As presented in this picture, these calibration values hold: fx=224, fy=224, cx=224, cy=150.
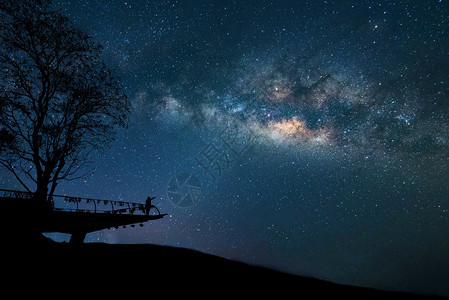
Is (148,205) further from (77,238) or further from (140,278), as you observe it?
(140,278)

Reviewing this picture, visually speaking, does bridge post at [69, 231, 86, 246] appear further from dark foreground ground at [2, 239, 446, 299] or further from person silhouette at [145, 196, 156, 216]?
person silhouette at [145, 196, 156, 216]

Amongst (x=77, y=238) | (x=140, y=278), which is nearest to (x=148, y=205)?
(x=77, y=238)

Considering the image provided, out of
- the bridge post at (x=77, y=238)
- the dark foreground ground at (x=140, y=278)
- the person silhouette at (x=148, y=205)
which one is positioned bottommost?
the dark foreground ground at (x=140, y=278)

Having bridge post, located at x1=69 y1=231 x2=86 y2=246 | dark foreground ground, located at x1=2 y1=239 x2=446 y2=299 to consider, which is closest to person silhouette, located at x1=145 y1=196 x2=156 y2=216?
dark foreground ground, located at x1=2 y1=239 x2=446 y2=299

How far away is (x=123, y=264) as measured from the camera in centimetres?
1013

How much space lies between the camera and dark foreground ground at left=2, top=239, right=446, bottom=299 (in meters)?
7.40

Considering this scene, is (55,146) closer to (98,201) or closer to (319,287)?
(98,201)

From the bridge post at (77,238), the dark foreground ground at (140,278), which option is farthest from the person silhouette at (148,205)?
the bridge post at (77,238)

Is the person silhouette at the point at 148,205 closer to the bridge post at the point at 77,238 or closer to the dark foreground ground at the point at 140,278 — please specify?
the dark foreground ground at the point at 140,278

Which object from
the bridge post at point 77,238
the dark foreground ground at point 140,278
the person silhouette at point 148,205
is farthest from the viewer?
the person silhouette at point 148,205

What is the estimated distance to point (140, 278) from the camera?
8.79 metres

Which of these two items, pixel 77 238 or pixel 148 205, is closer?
pixel 77 238

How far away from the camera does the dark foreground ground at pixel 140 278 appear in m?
7.40

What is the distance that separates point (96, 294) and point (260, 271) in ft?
28.8
